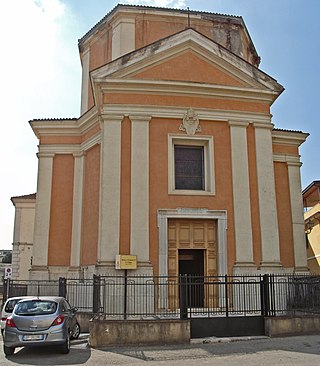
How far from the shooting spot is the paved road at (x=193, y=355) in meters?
10.0

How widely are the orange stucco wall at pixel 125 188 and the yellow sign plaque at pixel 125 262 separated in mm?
482

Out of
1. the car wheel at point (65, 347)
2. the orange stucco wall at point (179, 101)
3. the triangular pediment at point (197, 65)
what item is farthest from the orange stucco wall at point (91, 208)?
the car wheel at point (65, 347)

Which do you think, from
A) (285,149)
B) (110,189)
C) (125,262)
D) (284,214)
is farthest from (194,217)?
(285,149)

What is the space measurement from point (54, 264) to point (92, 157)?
4.78 metres

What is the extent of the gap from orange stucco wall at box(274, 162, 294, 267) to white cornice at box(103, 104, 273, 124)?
11.4 ft

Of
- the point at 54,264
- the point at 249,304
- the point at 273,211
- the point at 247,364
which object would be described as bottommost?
the point at 247,364

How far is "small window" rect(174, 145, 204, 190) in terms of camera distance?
17.5 meters

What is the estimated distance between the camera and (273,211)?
1722cm

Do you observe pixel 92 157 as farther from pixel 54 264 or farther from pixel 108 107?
pixel 54 264

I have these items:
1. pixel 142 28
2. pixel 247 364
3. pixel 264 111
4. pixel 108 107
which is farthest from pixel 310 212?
pixel 247 364

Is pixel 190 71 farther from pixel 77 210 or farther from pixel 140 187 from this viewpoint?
pixel 77 210

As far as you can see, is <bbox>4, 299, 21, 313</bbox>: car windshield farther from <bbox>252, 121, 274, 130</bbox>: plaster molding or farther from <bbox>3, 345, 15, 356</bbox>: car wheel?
<bbox>252, 121, 274, 130</bbox>: plaster molding

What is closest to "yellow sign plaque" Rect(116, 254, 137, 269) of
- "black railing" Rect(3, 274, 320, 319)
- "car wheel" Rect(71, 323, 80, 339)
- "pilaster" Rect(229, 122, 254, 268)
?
"black railing" Rect(3, 274, 320, 319)

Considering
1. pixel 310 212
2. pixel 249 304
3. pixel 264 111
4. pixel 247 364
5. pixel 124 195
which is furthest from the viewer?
pixel 310 212
